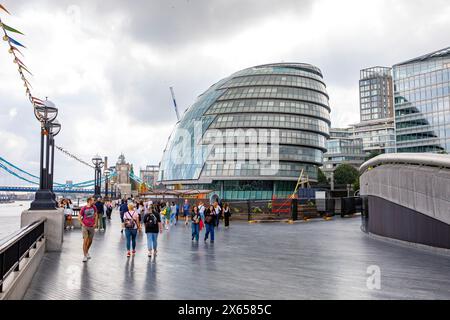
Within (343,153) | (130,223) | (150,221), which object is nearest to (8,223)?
(130,223)

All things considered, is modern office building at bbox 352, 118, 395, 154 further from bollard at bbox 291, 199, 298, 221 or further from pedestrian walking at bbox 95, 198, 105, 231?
pedestrian walking at bbox 95, 198, 105, 231

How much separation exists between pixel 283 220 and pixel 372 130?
154586mm

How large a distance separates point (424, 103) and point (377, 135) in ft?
226

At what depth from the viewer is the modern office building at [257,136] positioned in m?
84.1

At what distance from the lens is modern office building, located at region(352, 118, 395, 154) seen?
164 m

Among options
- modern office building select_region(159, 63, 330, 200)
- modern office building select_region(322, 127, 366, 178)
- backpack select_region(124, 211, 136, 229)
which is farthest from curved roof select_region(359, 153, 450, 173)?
modern office building select_region(322, 127, 366, 178)

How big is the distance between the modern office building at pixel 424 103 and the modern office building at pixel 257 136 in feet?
87.6

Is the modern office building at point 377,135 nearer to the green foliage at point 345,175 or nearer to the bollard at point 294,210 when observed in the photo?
the green foliage at point 345,175

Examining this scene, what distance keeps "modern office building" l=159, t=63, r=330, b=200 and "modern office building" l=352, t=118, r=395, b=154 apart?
79.4m

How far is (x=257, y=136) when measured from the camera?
83688 mm

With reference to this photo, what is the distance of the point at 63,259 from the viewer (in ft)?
42.7

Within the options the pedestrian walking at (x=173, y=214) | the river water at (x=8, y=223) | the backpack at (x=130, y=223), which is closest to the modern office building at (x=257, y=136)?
the river water at (x=8, y=223)

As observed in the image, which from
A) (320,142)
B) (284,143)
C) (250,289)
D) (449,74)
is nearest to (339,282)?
(250,289)

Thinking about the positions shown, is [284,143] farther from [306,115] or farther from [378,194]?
[378,194]
